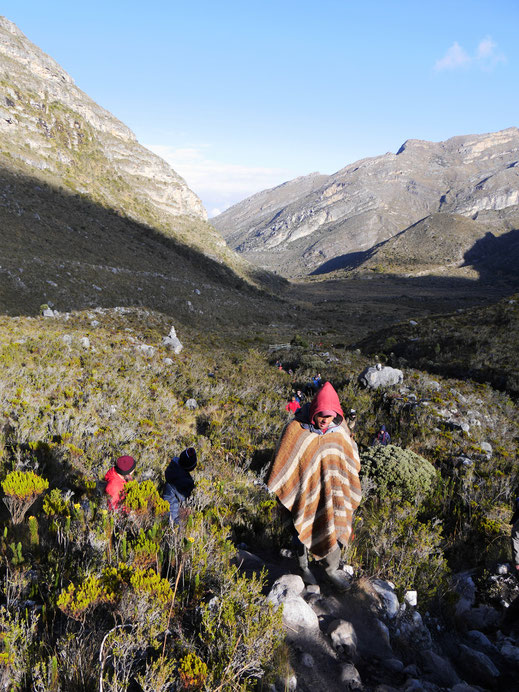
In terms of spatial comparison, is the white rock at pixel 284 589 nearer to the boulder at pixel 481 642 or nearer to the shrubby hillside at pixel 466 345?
the boulder at pixel 481 642

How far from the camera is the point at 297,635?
95.6 inches

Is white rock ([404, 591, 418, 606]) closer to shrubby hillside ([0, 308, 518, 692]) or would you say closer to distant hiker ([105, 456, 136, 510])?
shrubby hillside ([0, 308, 518, 692])

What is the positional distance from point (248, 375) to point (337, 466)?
8227mm

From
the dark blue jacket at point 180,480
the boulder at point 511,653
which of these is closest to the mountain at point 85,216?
the dark blue jacket at point 180,480

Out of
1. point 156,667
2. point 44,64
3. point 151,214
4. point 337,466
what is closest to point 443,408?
point 337,466

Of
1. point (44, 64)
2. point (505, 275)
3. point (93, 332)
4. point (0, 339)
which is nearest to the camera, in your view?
point (0, 339)

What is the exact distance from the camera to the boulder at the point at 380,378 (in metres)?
10.1

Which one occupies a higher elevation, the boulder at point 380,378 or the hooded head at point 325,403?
the hooded head at point 325,403

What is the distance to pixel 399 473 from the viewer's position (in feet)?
17.3

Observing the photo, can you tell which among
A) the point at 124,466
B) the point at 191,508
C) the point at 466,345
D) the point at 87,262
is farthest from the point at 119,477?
the point at 87,262

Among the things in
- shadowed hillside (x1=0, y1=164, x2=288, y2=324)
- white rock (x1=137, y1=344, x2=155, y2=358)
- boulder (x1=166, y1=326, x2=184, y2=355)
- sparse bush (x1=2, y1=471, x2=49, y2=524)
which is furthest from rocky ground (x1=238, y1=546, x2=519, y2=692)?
shadowed hillside (x1=0, y1=164, x2=288, y2=324)

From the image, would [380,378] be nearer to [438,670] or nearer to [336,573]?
[336,573]

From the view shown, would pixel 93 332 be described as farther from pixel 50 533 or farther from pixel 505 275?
pixel 505 275

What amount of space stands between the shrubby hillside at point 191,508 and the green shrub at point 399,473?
3cm
